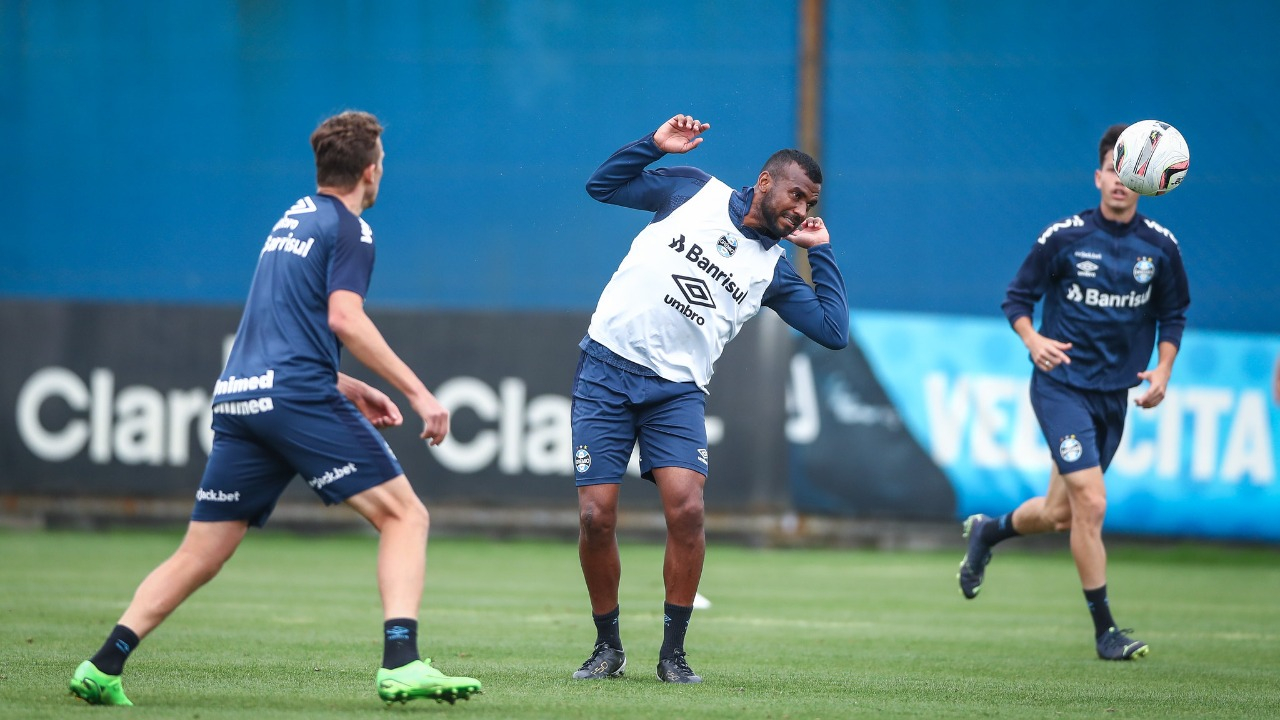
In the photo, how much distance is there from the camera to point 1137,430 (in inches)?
561

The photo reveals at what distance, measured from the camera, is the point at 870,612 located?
992cm

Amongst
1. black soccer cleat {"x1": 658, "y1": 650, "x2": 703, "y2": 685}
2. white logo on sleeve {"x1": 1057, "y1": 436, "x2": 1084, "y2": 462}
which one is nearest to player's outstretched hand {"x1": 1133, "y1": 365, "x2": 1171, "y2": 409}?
white logo on sleeve {"x1": 1057, "y1": 436, "x2": 1084, "y2": 462}

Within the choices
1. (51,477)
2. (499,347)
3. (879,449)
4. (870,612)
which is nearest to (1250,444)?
(879,449)

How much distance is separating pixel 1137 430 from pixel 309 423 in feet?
34.4

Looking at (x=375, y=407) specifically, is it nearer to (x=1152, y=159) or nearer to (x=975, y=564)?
(x=1152, y=159)

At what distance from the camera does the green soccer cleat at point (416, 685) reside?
→ 5.20m

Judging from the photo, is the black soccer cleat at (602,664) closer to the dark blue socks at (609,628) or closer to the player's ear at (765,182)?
the dark blue socks at (609,628)

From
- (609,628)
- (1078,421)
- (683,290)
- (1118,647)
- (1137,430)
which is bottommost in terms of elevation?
(1118,647)

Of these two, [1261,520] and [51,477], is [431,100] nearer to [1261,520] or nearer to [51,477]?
[51,477]

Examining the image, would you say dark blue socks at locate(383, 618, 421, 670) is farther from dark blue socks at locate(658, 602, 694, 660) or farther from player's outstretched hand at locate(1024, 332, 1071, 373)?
player's outstretched hand at locate(1024, 332, 1071, 373)

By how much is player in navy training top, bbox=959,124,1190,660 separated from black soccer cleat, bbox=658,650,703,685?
2.58m

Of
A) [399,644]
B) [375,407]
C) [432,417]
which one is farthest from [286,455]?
[399,644]

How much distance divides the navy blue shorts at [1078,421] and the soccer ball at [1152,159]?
1.11 m

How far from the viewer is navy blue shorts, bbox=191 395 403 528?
5.39 metres
